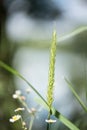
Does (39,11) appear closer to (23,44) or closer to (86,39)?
(23,44)

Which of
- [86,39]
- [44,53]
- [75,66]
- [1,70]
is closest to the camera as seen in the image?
[86,39]

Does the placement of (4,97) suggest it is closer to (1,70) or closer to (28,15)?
(1,70)

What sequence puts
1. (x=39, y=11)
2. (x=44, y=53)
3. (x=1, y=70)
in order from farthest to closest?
(x=39, y=11), (x=1, y=70), (x=44, y=53)

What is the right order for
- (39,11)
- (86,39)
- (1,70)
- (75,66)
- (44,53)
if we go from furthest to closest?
(39,11) < (1,70) < (44,53) < (75,66) < (86,39)

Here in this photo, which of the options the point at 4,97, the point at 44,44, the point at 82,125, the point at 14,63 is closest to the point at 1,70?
the point at 14,63

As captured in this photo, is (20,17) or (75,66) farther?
(20,17)

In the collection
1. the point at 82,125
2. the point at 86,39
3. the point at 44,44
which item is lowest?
the point at 82,125

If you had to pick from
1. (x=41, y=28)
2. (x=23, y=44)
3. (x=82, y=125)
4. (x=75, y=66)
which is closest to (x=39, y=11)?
(x=41, y=28)

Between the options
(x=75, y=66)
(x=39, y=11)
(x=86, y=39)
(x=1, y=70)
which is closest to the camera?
(x=86, y=39)

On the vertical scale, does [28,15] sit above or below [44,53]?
above
